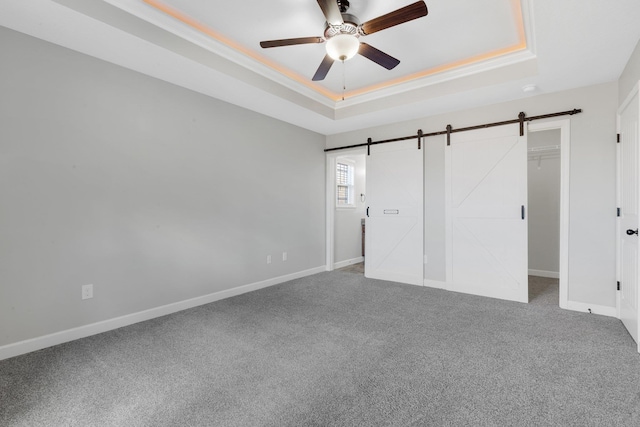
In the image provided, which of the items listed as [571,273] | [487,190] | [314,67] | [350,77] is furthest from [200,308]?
[571,273]

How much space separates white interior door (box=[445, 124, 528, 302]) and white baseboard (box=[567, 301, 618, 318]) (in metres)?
0.45

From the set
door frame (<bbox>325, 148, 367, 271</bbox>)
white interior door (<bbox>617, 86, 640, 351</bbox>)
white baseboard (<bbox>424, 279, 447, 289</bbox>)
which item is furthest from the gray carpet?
door frame (<bbox>325, 148, 367, 271</bbox>)

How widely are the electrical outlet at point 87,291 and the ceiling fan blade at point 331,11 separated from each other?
3062mm

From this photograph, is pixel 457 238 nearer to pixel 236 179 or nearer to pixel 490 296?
pixel 490 296

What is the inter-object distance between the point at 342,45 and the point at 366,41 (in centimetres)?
76

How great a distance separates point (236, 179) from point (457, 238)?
10.4 ft

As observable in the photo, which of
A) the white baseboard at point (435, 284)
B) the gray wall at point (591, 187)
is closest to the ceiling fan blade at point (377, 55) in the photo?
the gray wall at point (591, 187)

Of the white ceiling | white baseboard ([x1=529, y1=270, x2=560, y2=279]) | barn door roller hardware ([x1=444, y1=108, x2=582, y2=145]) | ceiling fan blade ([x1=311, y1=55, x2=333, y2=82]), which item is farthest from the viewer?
white baseboard ([x1=529, y1=270, x2=560, y2=279])

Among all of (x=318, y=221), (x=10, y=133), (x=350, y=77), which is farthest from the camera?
(x=318, y=221)

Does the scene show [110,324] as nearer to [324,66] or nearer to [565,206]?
[324,66]

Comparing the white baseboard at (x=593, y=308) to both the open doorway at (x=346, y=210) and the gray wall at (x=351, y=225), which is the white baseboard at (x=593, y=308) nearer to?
the open doorway at (x=346, y=210)

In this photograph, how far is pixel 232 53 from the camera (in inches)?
122

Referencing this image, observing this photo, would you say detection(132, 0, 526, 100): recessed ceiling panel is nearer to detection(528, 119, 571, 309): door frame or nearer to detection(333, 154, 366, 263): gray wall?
detection(528, 119, 571, 309): door frame

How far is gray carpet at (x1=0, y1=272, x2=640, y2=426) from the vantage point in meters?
1.66
